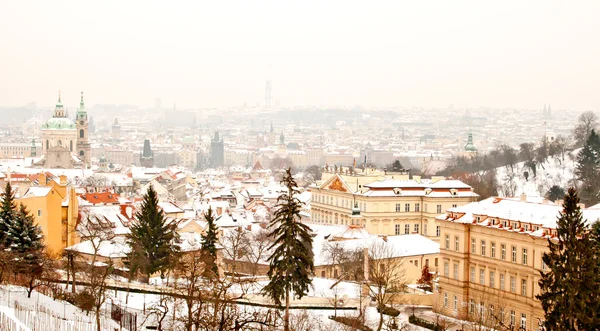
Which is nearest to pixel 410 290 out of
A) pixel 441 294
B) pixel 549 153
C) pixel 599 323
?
pixel 441 294

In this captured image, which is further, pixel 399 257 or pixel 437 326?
pixel 399 257

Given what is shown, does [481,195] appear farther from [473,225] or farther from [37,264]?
[37,264]

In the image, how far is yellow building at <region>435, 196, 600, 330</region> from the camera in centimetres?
3416

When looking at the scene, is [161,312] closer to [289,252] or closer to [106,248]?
[289,252]

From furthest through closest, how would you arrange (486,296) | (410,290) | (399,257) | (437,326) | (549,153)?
1. (549,153)
2. (399,257)
3. (410,290)
4. (486,296)
5. (437,326)

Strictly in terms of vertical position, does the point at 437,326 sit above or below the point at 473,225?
below

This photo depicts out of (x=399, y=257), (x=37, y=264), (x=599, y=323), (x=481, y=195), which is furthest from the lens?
(x=481, y=195)

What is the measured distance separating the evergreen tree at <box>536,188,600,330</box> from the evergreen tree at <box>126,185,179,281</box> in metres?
15.2

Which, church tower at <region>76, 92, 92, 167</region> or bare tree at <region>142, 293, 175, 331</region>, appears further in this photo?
church tower at <region>76, 92, 92, 167</region>

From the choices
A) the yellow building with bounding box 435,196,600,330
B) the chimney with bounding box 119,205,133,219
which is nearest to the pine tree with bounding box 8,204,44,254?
the yellow building with bounding box 435,196,600,330

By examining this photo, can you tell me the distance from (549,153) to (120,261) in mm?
53834

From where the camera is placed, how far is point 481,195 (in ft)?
230

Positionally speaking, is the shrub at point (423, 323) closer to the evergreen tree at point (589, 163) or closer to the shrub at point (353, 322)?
the shrub at point (353, 322)

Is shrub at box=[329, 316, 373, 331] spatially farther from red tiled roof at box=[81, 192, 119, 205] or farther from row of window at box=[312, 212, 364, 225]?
red tiled roof at box=[81, 192, 119, 205]
